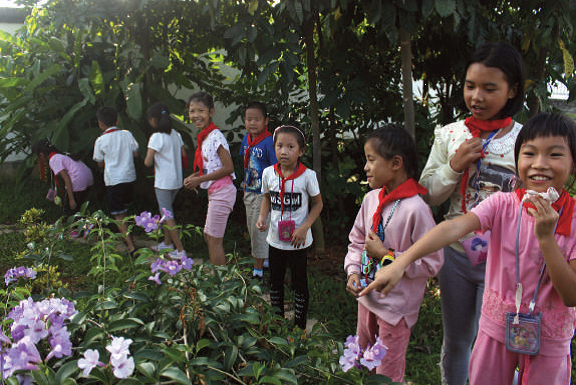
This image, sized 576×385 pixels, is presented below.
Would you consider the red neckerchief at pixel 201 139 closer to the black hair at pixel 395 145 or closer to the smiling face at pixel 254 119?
the smiling face at pixel 254 119

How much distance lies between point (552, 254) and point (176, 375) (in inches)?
41.1

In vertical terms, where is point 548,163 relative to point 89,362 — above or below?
above

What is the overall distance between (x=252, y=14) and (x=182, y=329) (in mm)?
2345

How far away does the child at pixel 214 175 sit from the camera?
10.8 feet

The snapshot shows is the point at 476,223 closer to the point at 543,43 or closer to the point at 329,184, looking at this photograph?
the point at 543,43

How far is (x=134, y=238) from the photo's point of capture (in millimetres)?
4770

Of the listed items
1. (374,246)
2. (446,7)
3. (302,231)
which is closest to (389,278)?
(374,246)

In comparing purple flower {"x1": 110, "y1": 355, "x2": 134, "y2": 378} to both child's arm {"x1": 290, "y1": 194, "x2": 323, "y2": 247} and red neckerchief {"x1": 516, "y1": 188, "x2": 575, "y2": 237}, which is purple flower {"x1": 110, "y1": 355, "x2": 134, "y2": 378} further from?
child's arm {"x1": 290, "y1": 194, "x2": 323, "y2": 247}

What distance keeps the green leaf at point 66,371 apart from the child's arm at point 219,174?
91.6 inches

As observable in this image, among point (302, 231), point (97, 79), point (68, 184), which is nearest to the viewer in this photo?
point (302, 231)

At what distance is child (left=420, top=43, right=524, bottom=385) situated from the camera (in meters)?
1.64

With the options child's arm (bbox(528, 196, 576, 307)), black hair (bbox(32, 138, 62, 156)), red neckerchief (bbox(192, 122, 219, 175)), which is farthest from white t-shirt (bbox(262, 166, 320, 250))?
black hair (bbox(32, 138, 62, 156))

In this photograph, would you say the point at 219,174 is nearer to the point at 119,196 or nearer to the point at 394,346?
the point at 119,196

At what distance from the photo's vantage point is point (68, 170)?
4.91 meters
